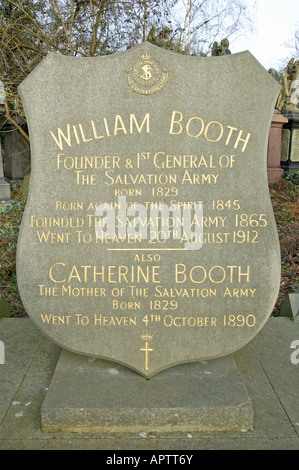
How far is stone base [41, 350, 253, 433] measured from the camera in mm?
2135

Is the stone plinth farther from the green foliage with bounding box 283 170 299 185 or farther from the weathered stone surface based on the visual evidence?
the weathered stone surface

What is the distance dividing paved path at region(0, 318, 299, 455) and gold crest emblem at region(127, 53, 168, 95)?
6.10 ft

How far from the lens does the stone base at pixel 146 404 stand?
2.13m

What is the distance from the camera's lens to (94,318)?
98.6 inches

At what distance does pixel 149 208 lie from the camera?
244 cm

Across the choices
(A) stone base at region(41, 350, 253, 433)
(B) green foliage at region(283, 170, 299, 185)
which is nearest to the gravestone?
(A) stone base at region(41, 350, 253, 433)

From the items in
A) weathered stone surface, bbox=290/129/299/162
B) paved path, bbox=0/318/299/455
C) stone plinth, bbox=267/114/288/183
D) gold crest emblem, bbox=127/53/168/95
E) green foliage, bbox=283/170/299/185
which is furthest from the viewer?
weathered stone surface, bbox=290/129/299/162

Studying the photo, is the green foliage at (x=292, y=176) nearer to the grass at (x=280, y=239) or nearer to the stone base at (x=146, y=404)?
the grass at (x=280, y=239)

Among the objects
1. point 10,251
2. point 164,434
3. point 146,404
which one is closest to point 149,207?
point 146,404

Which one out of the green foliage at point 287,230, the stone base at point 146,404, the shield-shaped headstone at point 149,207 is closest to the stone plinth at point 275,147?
the green foliage at point 287,230

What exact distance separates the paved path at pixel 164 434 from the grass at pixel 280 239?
972 millimetres

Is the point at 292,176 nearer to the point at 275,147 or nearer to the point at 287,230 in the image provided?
the point at 275,147
